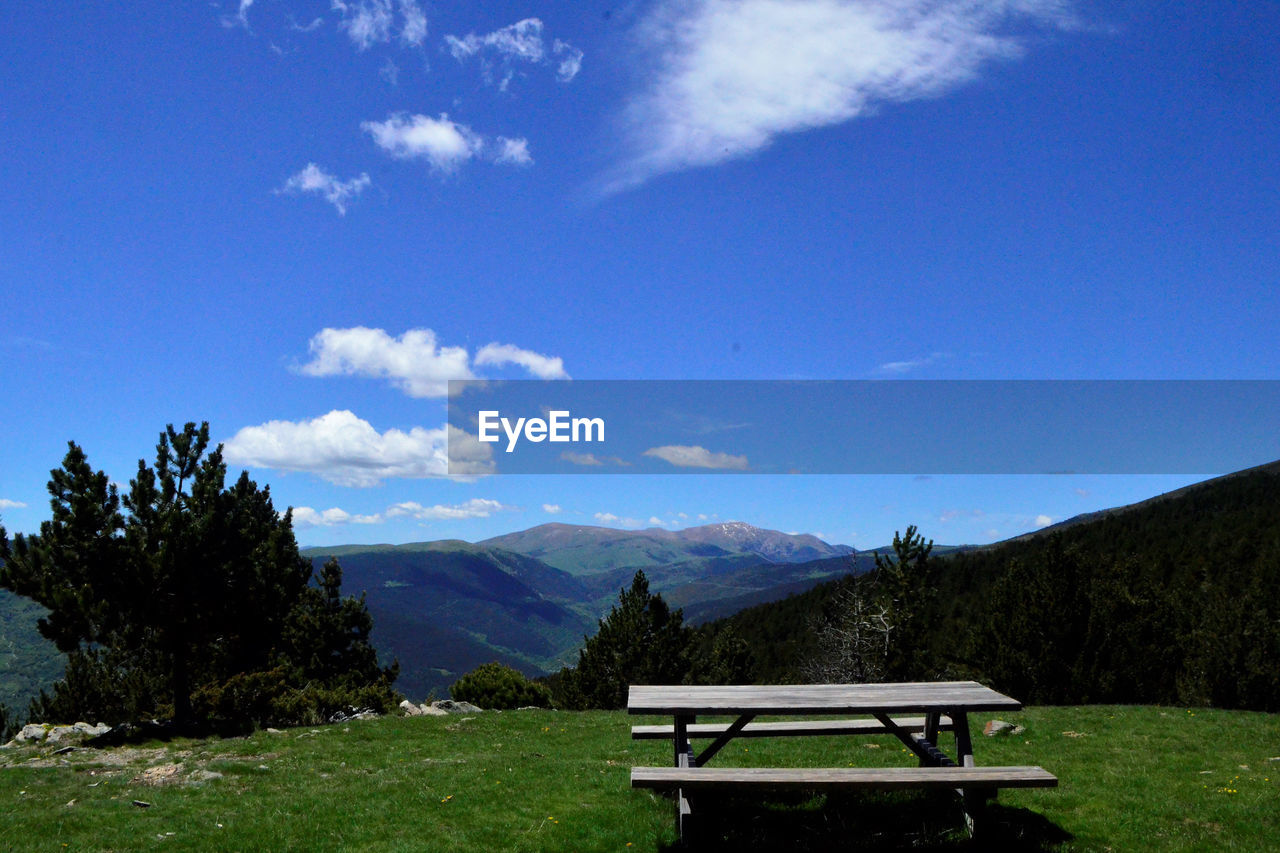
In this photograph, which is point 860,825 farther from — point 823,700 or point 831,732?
point 831,732

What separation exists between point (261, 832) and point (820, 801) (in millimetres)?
6160

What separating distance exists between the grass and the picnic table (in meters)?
0.65

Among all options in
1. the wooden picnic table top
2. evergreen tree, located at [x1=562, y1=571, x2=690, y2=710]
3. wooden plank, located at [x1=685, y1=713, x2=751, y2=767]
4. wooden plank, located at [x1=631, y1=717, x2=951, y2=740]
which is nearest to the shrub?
evergreen tree, located at [x1=562, y1=571, x2=690, y2=710]

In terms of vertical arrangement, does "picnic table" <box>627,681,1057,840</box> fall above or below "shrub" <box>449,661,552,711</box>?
above

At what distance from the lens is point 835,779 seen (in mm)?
7043

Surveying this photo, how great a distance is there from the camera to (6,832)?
887cm

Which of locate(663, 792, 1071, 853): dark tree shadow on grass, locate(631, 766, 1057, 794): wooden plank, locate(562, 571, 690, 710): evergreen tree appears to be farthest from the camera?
locate(562, 571, 690, 710): evergreen tree

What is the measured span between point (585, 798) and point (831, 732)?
328cm

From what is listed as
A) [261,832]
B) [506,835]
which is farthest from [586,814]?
[261,832]

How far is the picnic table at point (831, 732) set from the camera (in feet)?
23.1

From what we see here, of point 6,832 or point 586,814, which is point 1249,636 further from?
point 6,832

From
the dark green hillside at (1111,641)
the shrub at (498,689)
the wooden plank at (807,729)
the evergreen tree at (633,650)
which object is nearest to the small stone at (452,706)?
the shrub at (498,689)

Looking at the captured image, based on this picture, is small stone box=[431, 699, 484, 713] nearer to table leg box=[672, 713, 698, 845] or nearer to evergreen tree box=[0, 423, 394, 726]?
evergreen tree box=[0, 423, 394, 726]

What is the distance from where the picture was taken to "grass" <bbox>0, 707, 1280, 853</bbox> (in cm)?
791
